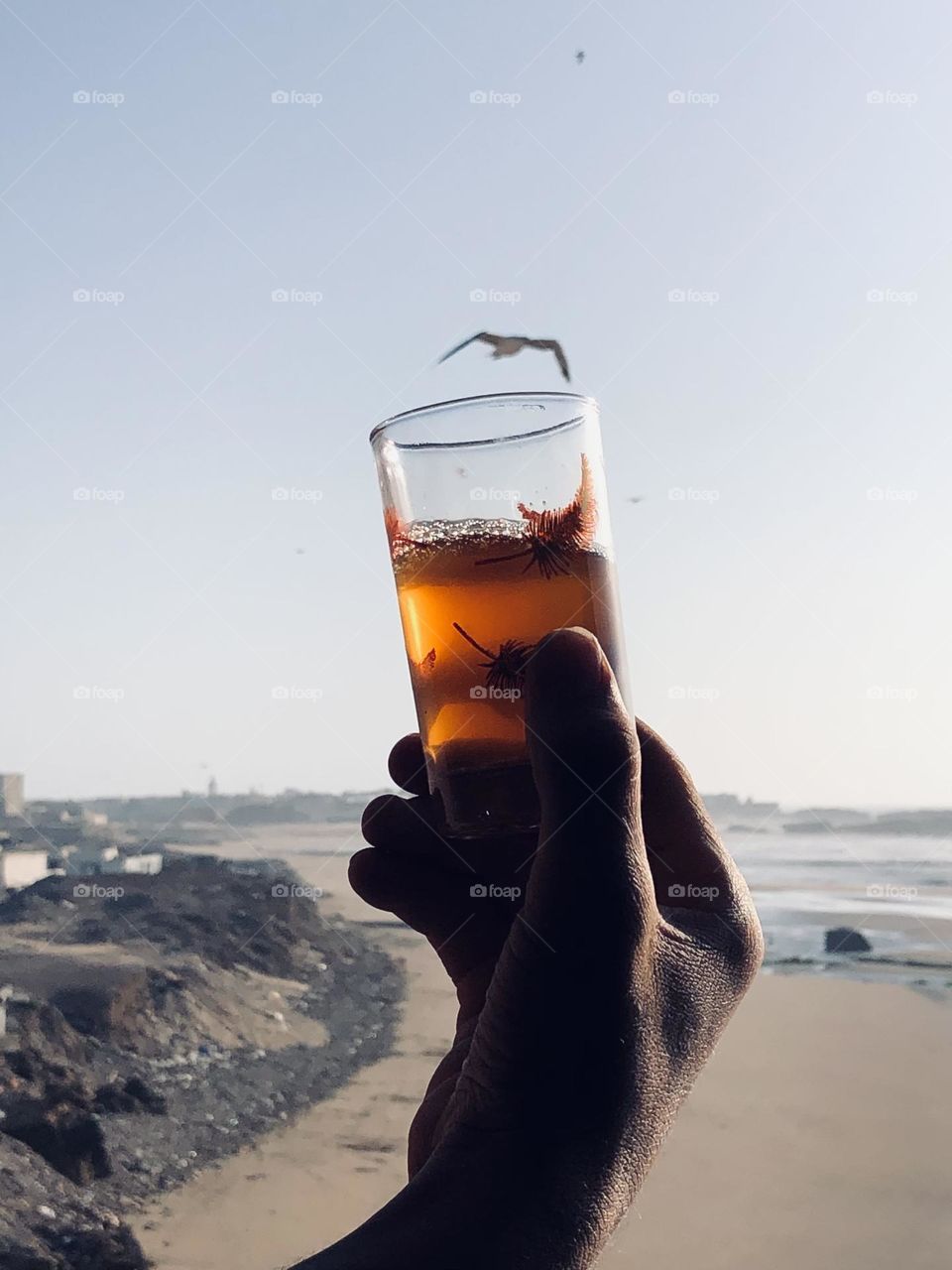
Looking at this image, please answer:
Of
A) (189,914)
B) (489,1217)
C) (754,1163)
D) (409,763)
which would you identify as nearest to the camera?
(489,1217)

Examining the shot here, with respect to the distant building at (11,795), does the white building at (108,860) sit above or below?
below

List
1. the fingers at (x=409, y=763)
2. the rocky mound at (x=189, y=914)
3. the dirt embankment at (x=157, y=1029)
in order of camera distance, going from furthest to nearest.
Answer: the rocky mound at (x=189, y=914) < the dirt embankment at (x=157, y=1029) < the fingers at (x=409, y=763)

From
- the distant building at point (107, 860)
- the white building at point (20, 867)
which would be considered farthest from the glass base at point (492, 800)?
the distant building at point (107, 860)

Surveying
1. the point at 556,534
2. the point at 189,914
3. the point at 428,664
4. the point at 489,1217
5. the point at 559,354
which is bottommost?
the point at 189,914

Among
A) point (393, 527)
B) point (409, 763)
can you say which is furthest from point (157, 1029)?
point (393, 527)

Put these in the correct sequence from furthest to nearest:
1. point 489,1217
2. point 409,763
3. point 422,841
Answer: point 409,763 → point 422,841 → point 489,1217

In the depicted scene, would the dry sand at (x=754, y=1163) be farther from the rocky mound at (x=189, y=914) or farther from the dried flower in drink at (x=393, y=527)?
the dried flower in drink at (x=393, y=527)

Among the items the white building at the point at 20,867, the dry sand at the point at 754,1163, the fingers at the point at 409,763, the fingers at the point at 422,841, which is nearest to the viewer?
the fingers at the point at 422,841

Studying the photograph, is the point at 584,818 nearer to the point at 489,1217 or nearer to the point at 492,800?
the point at 492,800
